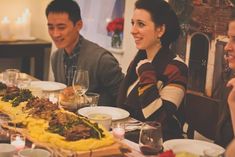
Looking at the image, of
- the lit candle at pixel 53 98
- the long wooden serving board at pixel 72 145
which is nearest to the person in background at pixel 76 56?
the lit candle at pixel 53 98

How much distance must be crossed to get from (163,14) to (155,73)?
383 mm

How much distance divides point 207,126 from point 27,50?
3.13 meters

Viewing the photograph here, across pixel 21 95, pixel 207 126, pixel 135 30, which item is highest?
pixel 135 30

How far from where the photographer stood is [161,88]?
2436mm

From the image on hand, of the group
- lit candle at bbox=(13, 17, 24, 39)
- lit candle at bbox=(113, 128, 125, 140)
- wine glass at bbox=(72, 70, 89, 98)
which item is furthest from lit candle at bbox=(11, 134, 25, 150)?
lit candle at bbox=(13, 17, 24, 39)

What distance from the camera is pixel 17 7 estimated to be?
5410 mm

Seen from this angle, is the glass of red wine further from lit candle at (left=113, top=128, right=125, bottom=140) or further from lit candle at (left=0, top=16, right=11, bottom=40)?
lit candle at (left=0, top=16, right=11, bottom=40)

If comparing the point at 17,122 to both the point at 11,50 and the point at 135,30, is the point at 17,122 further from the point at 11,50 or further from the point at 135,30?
the point at 11,50

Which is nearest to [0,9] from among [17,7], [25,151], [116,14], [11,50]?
[17,7]

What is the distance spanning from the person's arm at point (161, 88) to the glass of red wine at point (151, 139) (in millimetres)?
629

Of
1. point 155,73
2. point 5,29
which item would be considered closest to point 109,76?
point 155,73

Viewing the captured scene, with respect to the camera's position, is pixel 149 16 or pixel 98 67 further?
pixel 98 67

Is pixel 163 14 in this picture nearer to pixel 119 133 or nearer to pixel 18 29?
pixel 119 133

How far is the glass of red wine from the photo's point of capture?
65.7 inches
